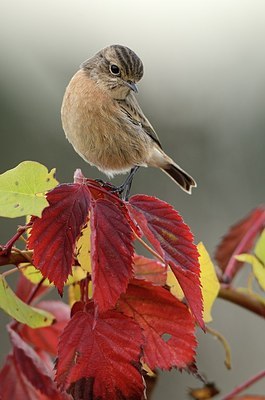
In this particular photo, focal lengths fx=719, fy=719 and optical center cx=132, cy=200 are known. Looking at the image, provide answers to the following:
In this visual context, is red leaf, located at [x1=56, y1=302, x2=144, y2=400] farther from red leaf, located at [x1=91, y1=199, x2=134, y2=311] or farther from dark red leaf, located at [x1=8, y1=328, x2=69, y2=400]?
dark red leaf, located at [x1=8, y1=328, x2=69, y2=400]

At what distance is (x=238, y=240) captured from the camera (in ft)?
5.20

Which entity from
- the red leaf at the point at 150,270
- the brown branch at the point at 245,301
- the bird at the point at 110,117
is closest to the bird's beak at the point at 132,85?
the bird at the point at 110,117

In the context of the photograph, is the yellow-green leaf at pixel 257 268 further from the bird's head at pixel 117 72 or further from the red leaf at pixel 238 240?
the bird's head at pixel 117 72

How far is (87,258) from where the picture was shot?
99 cm

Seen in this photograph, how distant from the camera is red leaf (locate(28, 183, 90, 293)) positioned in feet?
2.99

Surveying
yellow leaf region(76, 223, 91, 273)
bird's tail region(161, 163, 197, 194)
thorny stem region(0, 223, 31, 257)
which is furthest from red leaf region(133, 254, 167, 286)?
bird's tail region(161, 163, 197, 194)

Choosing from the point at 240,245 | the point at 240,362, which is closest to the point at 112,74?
the point at 240,245

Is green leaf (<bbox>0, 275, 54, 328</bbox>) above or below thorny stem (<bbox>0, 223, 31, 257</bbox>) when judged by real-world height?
below

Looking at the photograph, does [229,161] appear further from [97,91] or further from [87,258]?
[87,258]

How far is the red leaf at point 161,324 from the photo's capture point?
101cm

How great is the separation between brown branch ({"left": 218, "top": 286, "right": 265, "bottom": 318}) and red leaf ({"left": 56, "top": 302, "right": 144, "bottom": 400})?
1.42 feet

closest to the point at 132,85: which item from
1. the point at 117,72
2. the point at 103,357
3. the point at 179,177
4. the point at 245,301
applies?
the point at 117,72

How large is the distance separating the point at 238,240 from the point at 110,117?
0.60m

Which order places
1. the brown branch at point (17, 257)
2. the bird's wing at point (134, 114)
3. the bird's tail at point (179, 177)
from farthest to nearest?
the bird's tail at point (179, 177) → the bird's wing at point (134, 114) → the brown branch at point (17, 257)
